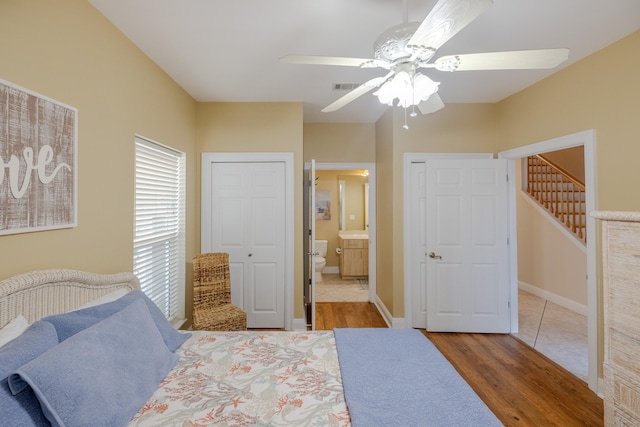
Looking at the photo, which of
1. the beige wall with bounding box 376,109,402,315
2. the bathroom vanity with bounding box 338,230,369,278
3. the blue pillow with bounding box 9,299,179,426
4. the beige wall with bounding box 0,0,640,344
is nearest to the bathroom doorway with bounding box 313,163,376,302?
the bathroom vanity with bounding box 338,230,369,278

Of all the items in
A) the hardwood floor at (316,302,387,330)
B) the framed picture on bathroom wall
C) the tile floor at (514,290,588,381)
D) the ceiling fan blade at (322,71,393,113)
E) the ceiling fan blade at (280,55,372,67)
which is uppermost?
the ceiling fan blade at (280,55,372,67)

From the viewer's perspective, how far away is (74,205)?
1.67 meters

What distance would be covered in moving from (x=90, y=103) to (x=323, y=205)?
480 centimetres

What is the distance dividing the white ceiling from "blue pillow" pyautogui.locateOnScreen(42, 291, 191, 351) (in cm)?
178

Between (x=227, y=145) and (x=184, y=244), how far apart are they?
122cm

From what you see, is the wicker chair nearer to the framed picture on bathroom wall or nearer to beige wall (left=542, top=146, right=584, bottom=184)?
the framed picture on bathroom wall

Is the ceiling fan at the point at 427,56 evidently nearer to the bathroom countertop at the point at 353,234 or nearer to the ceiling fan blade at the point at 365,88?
the ceiling fan blade at the point at 365,88

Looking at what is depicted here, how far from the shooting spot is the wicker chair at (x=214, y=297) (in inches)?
107

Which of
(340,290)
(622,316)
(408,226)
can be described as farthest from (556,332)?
(340,290)

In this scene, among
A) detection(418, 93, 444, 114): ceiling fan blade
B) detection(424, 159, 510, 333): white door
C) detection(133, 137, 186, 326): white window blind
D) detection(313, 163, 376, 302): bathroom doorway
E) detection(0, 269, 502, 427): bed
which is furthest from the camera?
detection(313, 163, 376, 302): bathroom doorway

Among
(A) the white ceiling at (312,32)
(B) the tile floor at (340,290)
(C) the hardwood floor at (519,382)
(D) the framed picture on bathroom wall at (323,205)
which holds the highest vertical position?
(A) the white ceiling at (312,32)

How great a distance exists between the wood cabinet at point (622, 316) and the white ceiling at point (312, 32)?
132 cm

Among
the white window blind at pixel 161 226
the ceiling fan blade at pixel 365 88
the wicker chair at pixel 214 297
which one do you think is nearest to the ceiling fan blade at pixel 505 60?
the ceiling fan blade at pixel 365 88

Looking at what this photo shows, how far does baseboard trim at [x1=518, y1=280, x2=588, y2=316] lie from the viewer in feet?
13.2
